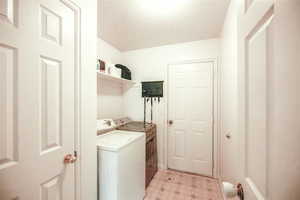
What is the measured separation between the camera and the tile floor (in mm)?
1886

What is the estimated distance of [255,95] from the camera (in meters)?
0.56

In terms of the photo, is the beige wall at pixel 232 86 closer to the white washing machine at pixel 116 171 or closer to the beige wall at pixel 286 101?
the beige wall at pixel 286 101

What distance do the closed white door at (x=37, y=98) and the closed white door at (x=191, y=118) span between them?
1.88 m

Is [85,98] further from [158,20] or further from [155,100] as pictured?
[155,100]

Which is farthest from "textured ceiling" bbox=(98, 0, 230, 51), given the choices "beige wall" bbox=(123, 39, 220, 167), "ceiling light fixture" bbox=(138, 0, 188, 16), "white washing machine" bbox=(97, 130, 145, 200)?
"white washing machine" bbox=(97, 130, 145, 200)

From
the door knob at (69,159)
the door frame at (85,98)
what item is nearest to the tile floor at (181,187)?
the door frame at (85,98)

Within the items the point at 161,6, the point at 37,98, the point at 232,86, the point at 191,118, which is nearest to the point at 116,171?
the point at 37,98

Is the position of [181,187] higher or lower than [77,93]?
lower

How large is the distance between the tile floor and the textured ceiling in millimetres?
2455

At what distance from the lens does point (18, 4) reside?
0.68 meters

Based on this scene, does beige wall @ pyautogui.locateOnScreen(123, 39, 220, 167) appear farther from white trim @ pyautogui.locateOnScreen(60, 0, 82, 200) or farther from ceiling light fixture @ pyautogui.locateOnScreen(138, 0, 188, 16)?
white trim @ pyautogui.locateOnScreen(60, 0, 82, 200)

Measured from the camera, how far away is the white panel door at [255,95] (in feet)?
1.59

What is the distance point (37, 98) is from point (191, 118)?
2256mm

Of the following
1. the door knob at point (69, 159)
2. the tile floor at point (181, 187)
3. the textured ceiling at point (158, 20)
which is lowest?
the tile floor at point (181, 187)
